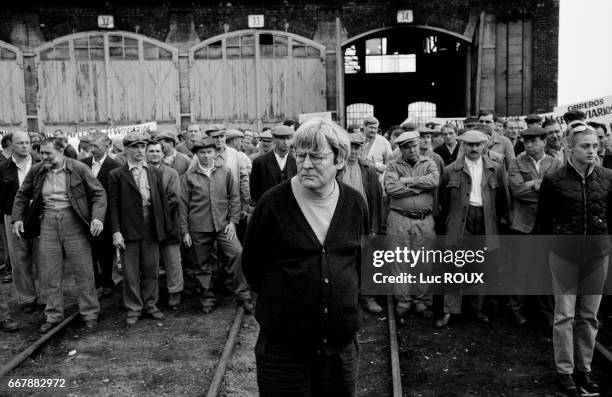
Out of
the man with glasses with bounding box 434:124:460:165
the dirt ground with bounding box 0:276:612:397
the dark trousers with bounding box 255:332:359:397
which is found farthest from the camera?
the man with glasses with bounding box 434:124:460:165

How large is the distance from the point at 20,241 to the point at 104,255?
3.51ft

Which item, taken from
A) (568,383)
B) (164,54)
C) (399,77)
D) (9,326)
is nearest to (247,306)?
(9,326)

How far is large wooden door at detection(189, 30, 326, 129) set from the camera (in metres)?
17.5

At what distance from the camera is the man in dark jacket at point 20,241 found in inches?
311

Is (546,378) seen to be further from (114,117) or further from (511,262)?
(114,117)

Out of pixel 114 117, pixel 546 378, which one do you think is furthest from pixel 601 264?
pixel 114 117

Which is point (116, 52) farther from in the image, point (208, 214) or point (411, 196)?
point (411, 196)

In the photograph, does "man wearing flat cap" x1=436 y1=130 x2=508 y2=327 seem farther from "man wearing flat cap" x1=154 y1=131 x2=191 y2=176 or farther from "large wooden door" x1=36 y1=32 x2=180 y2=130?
"large wooden door" x1=36 y1=32 x2=180 y2=130

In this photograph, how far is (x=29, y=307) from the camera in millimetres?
7883

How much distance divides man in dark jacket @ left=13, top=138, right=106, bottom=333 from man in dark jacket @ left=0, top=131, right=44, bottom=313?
94 cm

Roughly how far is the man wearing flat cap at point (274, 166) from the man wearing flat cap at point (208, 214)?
0.92ft

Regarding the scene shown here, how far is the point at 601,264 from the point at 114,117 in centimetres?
1498

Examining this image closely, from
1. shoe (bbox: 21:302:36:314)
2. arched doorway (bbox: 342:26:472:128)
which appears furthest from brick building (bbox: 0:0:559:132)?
shoe (bbox: 21:302:36:314)

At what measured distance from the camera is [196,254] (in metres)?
7.69
